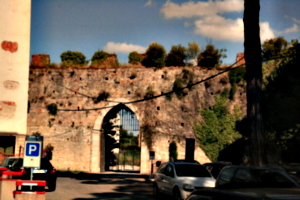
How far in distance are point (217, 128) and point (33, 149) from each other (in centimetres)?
2146

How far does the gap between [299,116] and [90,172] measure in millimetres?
15633

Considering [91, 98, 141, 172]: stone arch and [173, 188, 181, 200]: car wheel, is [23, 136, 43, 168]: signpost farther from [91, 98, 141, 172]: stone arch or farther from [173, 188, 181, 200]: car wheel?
[91, 98, 141, 172]: stone arch

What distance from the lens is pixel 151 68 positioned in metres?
32.3

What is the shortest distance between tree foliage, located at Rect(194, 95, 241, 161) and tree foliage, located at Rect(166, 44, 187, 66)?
465cm

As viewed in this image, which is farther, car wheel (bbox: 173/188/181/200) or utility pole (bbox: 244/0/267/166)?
utility pole (bbox: 244/0/267/166)

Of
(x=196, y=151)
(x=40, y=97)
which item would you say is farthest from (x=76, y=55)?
(x=196, y=151)

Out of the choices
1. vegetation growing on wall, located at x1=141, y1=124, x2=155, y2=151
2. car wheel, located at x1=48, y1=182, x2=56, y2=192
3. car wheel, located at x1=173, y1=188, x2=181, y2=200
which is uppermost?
vegetation growing on wall, located at x1=141, y1=124, x2=155, y2=151

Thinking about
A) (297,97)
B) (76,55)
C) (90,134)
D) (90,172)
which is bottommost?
(90,172)

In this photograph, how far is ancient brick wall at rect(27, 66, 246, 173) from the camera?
31.1 meters

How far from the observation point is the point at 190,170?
14.4 m

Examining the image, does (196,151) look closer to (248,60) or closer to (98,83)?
(98,83)

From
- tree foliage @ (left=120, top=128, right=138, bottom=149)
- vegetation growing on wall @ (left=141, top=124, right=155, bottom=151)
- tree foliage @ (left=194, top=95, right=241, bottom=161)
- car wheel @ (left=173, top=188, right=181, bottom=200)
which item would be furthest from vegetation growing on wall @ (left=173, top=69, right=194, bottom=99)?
car wheel @ (left=173, top=188, right=181, bottom=200)

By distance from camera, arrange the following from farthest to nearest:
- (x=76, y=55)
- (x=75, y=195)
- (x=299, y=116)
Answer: (x=76, y=55) → (x=299, y=116) → (x=75, y=195)

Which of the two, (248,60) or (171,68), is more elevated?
(171,68)
